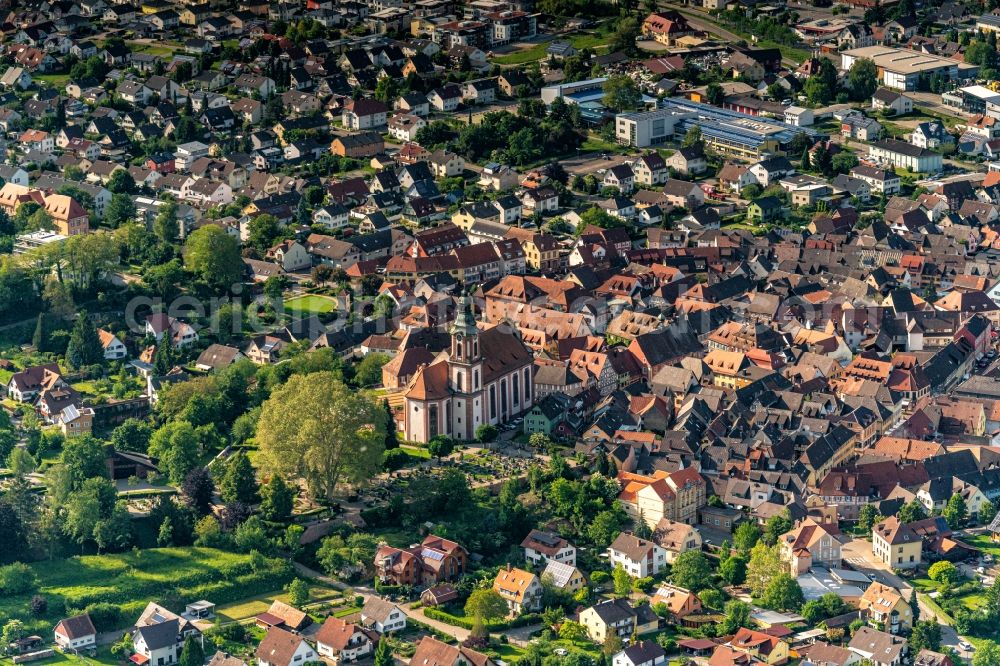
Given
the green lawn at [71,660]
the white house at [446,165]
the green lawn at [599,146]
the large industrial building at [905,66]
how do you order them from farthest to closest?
the large industrial building at [905,66] → the green lawn at [599,146] → the white house at [446,165] → the green lawn at [71,660]

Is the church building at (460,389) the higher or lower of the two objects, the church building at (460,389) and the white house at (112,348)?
the higher

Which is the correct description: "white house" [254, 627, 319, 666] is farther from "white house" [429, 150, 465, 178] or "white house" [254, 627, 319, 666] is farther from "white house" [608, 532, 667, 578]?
"white house" [429, 150, 465, 178]

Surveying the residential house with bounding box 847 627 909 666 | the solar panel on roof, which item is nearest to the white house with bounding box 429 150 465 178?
the solar panel on roof

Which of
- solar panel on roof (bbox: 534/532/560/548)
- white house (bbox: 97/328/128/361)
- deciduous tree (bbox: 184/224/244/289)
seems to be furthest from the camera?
deciduous tree (bbox: 184/224/244/289)

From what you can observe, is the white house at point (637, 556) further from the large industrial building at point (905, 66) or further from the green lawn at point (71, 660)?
the large industrial building at point (905, 66)

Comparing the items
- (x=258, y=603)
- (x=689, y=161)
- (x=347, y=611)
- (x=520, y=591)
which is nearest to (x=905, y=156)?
(x=689, y=161)

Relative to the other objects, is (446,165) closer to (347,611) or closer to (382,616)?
(347,611)

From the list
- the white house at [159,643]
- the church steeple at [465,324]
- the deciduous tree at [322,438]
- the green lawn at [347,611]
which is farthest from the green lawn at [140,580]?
the church steeple at [465,324]

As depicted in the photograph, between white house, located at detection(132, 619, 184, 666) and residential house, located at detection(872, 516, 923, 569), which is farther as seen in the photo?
residential house, located at detection(872, 516, 923, 569)
